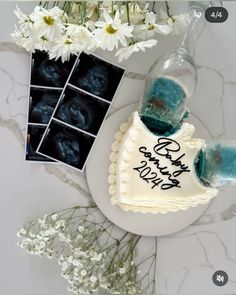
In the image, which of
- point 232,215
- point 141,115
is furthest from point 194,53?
point 232,215

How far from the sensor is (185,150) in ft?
3.87

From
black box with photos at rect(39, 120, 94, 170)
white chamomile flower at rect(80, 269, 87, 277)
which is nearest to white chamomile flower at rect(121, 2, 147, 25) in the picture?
black box with photos at rect(39, 120, 94, 170)

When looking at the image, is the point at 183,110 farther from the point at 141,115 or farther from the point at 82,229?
the point at 82,229

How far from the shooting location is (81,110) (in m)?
1.30

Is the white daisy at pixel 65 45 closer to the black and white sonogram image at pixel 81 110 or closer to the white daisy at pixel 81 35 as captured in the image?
the white daisy at pixel 81 35

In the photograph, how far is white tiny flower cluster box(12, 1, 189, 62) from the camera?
1026 mm

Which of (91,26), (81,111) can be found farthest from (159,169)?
(91,26)

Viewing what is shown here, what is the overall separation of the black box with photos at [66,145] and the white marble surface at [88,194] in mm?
35

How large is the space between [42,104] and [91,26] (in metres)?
0.28

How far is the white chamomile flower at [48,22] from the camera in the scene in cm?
102

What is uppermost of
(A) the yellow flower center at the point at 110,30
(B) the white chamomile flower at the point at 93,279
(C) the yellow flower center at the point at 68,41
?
(A) the yellow flower center at the point at 110,30

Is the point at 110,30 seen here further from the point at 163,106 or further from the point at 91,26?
the point at 163,106

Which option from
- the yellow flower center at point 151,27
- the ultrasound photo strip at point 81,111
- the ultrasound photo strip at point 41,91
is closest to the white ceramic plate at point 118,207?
the ultrasound photo strip at point 81,111

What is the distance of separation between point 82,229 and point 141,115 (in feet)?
1.10
